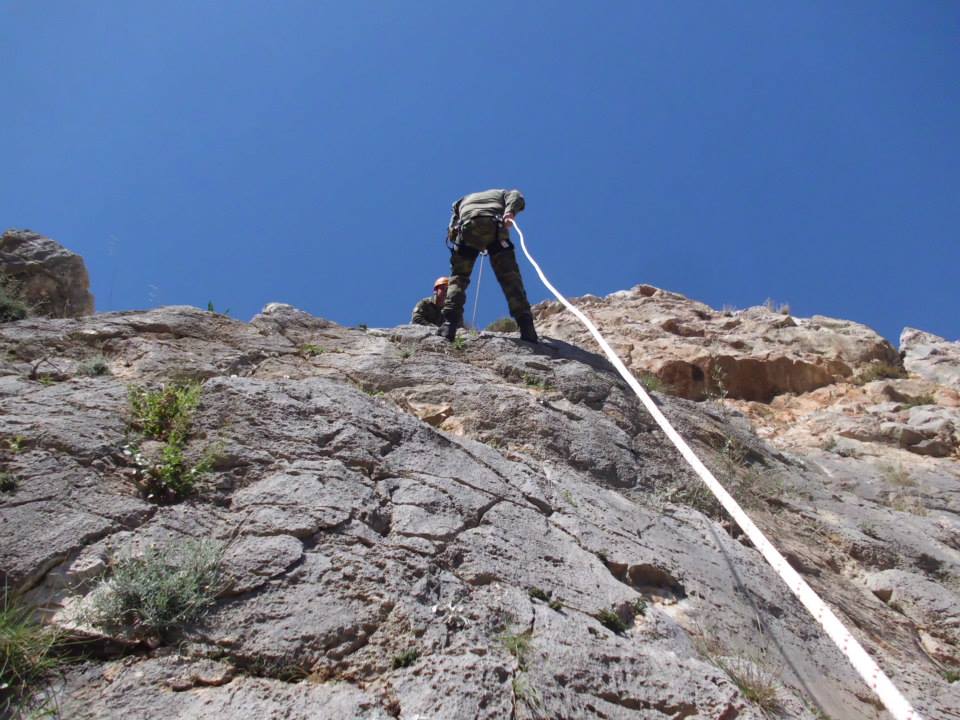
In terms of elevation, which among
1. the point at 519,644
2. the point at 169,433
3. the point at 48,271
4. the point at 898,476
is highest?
the point at 48,271

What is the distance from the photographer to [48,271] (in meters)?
10.6

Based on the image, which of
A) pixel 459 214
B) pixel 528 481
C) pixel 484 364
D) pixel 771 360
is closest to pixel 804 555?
pixel 528 481

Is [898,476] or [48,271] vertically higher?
[48,271]

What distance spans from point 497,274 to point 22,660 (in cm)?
612

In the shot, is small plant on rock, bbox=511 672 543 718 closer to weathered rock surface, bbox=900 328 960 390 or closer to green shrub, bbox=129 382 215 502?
green shrub, bbox=129 382 215 502

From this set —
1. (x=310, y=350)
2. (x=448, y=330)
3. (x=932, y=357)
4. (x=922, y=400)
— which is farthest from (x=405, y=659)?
(x=932, y=357)

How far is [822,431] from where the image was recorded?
391 inches

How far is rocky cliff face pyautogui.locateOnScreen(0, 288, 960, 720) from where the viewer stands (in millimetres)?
3037

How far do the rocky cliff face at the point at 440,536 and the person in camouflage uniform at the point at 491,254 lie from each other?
1.49 ft

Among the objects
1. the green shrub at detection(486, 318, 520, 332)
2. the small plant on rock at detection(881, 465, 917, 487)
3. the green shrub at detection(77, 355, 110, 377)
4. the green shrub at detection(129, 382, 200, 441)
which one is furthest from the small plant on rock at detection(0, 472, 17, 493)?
the green shrub at detection(486, 318, 520, 332)

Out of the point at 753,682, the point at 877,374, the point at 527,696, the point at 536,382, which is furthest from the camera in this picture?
the point at 877,374

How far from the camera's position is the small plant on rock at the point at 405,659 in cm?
A: 309

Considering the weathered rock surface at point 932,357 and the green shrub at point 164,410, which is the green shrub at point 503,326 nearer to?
the weathered rock surface at point 932,357

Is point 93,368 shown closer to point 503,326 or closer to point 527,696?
point 527,696
